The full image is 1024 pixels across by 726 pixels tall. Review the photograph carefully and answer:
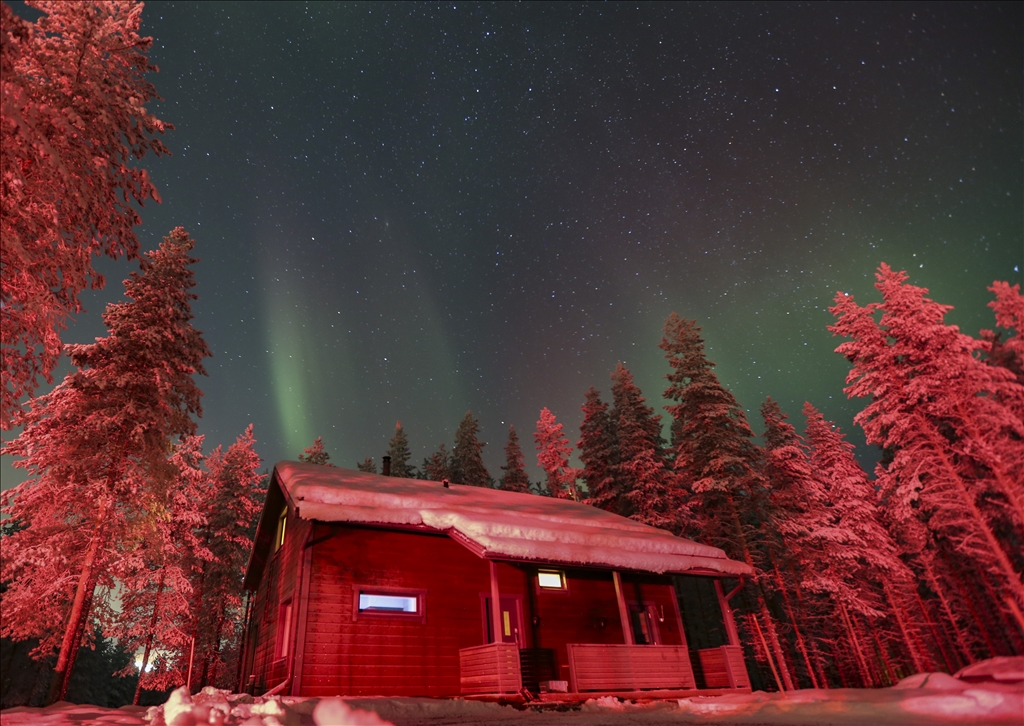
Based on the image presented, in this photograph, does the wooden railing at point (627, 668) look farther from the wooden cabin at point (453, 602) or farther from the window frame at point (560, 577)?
the window frame at point (560, 577)

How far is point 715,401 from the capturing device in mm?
24891

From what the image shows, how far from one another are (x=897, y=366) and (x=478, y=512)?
13774mm

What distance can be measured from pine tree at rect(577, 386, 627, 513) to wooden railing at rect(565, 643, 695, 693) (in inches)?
629

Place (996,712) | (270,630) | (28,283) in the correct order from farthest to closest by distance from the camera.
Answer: (270,630) → (28,283) → (996,712)

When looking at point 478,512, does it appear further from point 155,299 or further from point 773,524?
point 773,524

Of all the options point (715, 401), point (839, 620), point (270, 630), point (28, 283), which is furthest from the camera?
point (839, 620)

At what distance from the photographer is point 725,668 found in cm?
1574

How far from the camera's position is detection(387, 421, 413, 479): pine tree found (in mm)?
41750

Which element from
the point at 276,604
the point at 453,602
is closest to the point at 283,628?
the point at 276,604

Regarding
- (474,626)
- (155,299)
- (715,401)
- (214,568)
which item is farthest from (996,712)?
(214,568)

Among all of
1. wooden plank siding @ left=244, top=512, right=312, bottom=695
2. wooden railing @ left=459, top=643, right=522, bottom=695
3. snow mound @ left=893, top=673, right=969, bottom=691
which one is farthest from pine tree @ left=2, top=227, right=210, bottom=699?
snow mound @ left=893, top=673, right=969, bottom=691

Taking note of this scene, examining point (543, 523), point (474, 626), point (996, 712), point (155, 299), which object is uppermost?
point (155, 299)

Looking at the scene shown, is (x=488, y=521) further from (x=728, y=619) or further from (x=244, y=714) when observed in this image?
(x=728, y=619)

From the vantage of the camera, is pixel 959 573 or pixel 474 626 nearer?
pixel 474 626
